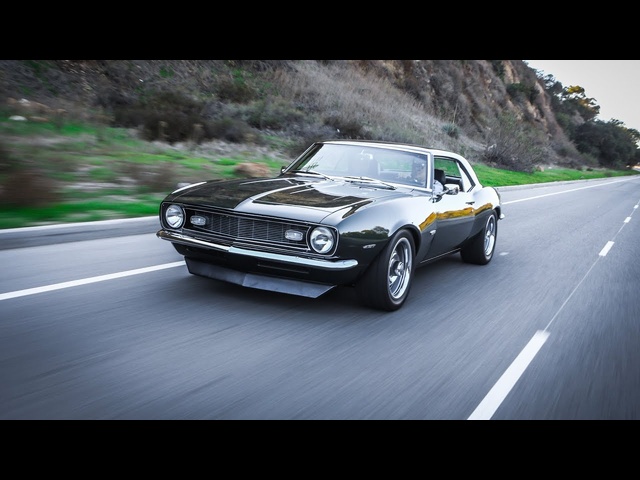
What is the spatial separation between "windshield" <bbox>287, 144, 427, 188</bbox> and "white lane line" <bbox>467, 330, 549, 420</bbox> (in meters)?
1.99

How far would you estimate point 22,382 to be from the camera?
3.28 metres

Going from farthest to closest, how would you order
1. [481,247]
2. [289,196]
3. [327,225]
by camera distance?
[481,247], [289,196], [327,225]

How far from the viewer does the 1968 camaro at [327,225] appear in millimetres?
4758

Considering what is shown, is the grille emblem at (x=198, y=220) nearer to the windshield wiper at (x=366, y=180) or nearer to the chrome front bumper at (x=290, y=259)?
the chrome front bumper at (x=290, y=259)

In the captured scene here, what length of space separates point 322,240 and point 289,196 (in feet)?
2.07

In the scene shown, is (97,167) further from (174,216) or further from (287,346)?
(287,346)

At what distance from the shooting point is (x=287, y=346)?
13.9ft

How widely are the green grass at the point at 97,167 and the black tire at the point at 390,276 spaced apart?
4.39m

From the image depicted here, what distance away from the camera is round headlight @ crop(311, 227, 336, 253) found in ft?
15.4

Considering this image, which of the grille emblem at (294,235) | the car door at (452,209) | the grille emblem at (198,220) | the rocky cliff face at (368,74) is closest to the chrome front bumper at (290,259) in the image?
the grille emblem at (294,235)

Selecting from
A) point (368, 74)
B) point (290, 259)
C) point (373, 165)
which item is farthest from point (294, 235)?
point (368, 74)

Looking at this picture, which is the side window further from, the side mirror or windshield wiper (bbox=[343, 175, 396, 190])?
windshield wiper (bbox=[343, 175, 396, 190])
